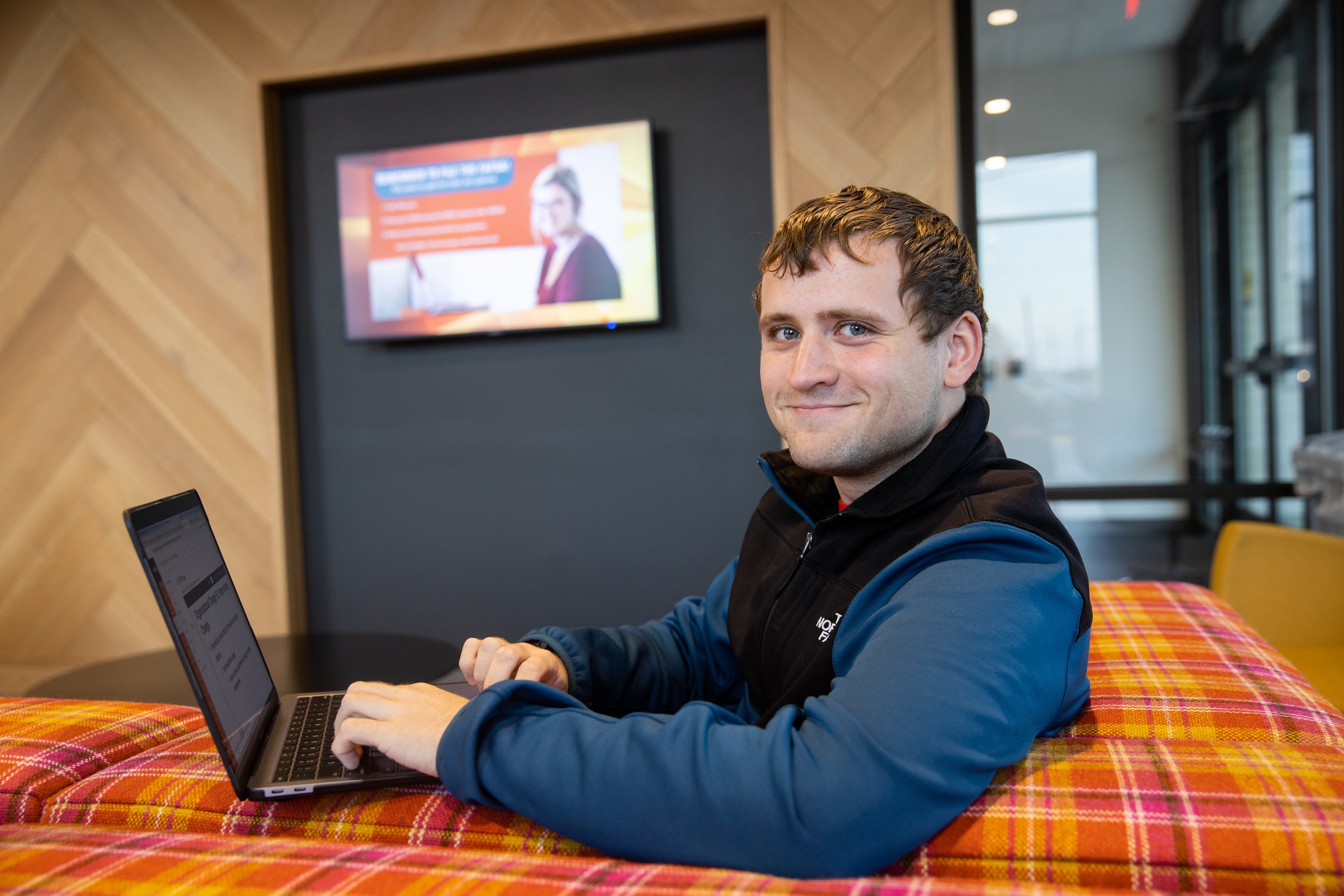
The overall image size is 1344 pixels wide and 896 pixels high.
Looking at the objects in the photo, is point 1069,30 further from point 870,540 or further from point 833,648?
point 833,648

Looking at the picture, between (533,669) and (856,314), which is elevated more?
(856,314)

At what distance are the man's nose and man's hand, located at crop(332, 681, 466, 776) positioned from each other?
556mm

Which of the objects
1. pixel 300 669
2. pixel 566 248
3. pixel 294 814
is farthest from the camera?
pixel 566 248

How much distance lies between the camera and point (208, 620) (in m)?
0.93

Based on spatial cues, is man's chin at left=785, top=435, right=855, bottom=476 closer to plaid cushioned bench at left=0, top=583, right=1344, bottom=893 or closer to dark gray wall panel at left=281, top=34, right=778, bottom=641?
plaid cushioned bench at left=0, top=583, right=1344, bottom=893

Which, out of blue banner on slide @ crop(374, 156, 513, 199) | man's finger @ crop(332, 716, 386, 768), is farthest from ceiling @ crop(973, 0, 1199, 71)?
man's finger @ crop(332, 716, 386, 768)

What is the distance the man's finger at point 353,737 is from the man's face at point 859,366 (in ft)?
2.00

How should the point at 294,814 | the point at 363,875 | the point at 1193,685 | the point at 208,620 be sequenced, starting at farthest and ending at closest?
the point at 1193,685 → the point at 208,620 → the point at 294,814 → the point at 363,875

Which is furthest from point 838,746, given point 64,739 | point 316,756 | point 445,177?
point 445,177

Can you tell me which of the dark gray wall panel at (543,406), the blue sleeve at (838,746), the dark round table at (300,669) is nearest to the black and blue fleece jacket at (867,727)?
the blue sleeve at (838,746)

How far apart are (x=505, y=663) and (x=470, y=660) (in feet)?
0.20

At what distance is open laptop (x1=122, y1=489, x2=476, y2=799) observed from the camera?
0.79m

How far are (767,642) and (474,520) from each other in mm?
2409

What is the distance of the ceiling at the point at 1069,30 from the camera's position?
117 inches
